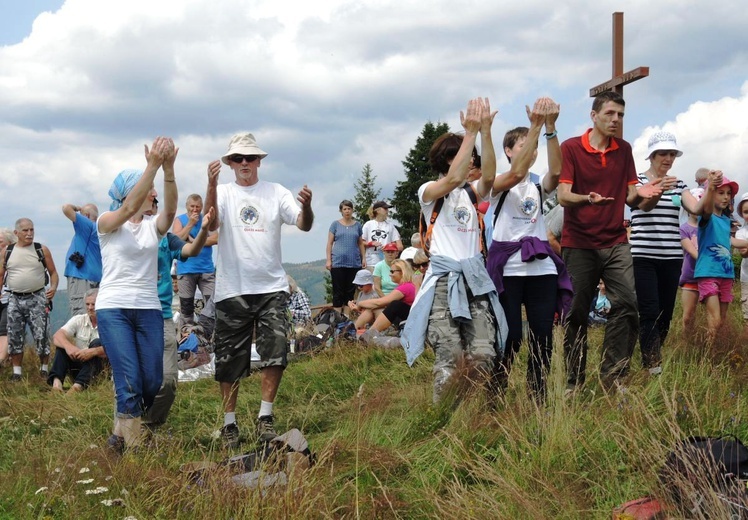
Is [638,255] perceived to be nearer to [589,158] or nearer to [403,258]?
[589,158]

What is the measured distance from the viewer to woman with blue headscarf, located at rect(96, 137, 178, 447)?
17.6 feet

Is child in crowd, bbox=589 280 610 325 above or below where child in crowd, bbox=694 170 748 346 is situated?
below

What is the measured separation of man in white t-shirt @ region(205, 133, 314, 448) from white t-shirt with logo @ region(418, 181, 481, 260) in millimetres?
1049

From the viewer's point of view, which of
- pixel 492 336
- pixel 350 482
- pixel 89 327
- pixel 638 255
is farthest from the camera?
pixel 89 327

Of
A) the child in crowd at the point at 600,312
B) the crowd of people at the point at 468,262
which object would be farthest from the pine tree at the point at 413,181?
the crowd of people at the point at 468,262

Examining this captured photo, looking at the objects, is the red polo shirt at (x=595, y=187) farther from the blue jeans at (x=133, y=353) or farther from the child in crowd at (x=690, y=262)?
the blue jeans at (x=133, y=353)

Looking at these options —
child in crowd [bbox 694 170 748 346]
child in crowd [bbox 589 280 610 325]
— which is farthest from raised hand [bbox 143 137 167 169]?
child in crowd [bbox 589 280 610 325]

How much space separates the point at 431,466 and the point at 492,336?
3.56 ft

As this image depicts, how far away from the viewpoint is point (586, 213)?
595cm

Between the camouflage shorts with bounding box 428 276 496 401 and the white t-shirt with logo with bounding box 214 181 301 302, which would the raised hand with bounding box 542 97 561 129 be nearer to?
the camouflage shorts with bounding box 428 276 496 401

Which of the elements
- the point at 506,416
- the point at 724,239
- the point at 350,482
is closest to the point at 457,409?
the point at 506,416

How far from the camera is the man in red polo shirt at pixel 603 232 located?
19.4 feet

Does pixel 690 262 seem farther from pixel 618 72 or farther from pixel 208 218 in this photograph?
pixel 208 218

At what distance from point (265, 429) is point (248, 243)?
4.34ft
